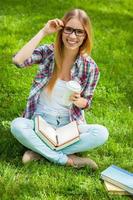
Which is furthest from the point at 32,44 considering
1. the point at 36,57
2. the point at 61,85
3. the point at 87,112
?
the point at 87,112

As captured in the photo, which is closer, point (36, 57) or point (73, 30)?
point (73, 30)

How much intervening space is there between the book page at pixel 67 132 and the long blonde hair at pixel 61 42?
347 mm

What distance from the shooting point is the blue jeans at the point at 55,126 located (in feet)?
15.6

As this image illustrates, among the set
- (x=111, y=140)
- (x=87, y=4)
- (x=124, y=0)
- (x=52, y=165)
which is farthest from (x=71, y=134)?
(x=124, y=0)

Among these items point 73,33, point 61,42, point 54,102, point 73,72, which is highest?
point 73,33

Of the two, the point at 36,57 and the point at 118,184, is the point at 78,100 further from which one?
the point at 118,184

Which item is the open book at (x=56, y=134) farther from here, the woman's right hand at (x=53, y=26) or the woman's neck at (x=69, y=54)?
the woman's right hand at (x=53, y=26)

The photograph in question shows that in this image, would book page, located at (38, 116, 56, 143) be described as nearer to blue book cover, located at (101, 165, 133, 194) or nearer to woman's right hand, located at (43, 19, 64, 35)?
blue book cover, located at (101, 165, 133, 194)

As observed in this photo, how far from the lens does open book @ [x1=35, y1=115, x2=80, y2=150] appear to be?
4781 millimetres

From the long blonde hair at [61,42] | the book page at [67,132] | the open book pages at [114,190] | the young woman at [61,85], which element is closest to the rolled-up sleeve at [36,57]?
the young woman at [61,85]

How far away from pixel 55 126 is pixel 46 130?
209 millimetres

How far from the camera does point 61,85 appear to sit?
4.94m

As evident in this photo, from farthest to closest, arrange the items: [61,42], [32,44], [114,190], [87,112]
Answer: [87,112], [61,42], [32,44], [114,190]

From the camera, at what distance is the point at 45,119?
5.02 meters
